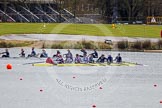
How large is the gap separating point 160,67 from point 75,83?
12101mm

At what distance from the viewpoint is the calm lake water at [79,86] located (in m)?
23.2

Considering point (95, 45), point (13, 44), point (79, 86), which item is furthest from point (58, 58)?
point (13, 44)

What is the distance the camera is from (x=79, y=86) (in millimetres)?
28641

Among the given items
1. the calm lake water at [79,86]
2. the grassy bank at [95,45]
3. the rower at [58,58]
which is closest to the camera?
the calm lake water at [79,86]

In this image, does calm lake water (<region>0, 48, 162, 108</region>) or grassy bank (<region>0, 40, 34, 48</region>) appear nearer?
calm lake water (<region>0, 48, 162, 108</region>)

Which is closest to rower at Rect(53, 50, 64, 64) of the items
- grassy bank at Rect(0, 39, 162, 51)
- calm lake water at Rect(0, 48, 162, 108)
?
calm lake water at Rect(0, 48, 162, 108)

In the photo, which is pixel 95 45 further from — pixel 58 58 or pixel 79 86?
pixel 79 86

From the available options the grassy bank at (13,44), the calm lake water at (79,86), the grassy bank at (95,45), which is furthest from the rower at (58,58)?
the grassy bank at (13,44)

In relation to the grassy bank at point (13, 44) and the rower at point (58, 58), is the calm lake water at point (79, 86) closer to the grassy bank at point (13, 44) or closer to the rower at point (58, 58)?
the rower at point (58, 58)

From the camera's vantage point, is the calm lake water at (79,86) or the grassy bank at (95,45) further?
the grassy bank at (95,45)

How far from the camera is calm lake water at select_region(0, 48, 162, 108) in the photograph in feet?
76.2

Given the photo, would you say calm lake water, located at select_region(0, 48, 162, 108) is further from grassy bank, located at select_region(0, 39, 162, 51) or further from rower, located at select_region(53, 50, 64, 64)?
grassy bank, located at select_region(0, 39, 162, 51)

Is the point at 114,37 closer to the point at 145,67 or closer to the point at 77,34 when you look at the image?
the point at 77,34

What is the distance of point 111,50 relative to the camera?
52.7 meters
